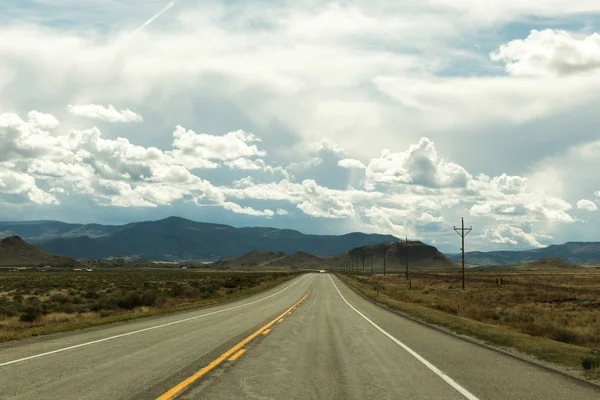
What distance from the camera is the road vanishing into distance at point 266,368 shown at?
792cm

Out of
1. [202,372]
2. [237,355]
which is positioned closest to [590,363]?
[237,355]

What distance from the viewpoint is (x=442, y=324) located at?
20.6m

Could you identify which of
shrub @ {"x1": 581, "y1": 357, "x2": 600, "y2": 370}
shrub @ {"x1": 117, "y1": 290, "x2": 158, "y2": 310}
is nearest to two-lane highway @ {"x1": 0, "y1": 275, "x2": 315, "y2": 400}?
shrub @ {"x1": 581, "y1": 357, "x2": 600, "y2": 370}

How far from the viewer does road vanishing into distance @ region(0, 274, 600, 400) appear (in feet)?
26.0

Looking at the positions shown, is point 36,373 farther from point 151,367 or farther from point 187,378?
point 187,378

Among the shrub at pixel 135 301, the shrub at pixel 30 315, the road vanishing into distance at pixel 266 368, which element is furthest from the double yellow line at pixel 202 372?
the shrub at pixel 135 301

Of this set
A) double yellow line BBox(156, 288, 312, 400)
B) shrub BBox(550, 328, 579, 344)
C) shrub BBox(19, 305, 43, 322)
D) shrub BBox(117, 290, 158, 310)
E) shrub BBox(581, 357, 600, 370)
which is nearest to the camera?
double yellow line BBox(156, 288, 312, 400)

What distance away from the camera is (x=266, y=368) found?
1002 cm

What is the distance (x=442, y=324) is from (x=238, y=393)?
14548 millimetres

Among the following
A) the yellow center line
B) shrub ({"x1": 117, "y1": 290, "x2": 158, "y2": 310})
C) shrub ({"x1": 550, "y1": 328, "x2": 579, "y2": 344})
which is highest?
the yellow center line

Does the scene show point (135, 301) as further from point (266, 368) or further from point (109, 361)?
point (266, 368)

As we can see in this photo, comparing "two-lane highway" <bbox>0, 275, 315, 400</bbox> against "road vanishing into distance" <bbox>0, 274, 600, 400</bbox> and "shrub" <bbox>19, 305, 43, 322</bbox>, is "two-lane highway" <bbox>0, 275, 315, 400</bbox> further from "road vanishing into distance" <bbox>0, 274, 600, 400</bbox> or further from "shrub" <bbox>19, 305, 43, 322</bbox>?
"shrub" <bbox>19, 305, 43, 322</bbox>

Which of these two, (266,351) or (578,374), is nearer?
(578,374)

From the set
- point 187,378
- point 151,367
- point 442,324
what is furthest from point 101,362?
point 442,324
